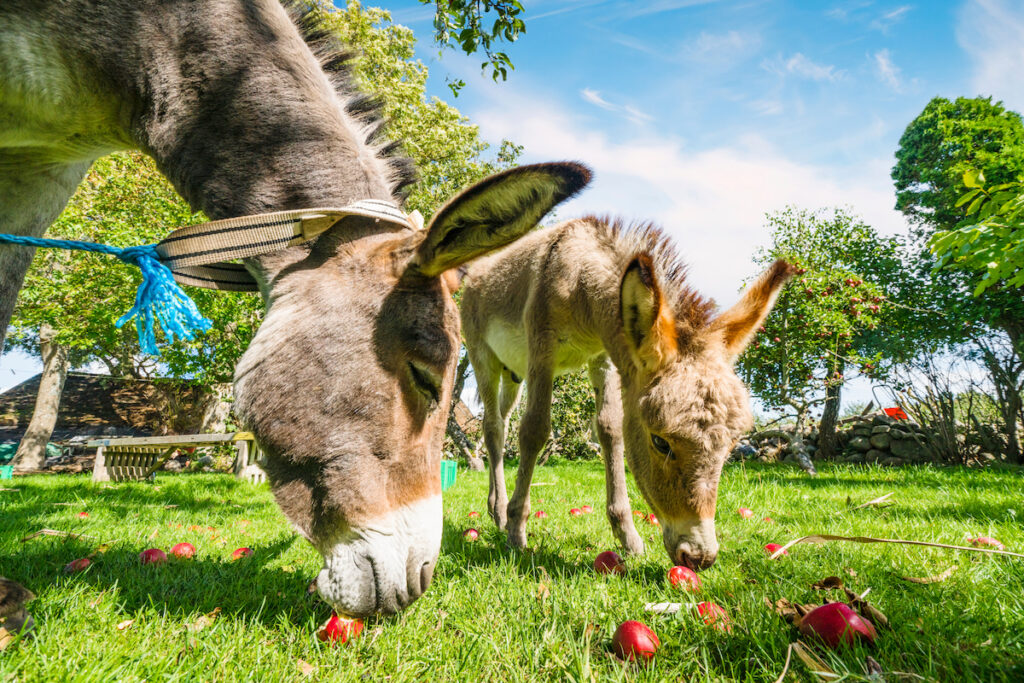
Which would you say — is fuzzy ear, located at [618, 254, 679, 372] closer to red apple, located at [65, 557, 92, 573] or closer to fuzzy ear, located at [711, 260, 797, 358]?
fuzzy ear, located at [711, 260, 797, 358]

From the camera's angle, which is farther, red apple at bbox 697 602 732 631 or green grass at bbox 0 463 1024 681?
red apple at bbox 697 602 732 631

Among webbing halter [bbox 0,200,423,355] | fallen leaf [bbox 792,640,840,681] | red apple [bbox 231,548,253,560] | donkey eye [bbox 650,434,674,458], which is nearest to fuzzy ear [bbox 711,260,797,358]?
donkey eye [bbox 650,434,674,458]

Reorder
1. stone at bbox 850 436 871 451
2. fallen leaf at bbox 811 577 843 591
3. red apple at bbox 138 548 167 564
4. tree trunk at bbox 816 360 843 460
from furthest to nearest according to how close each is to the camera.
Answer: tree trunk at bbox 816 360 843 460 → stone at bbox 850 436 871 451 → red apple at bbox 138 548 167 564 → fallen leaf at bbox 811 577 843 591

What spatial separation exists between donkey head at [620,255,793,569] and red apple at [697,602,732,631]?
612 mm

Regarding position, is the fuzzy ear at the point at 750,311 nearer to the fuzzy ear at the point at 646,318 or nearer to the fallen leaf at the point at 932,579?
the fuzzy ear at the point at 646,318

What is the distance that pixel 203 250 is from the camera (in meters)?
1.82

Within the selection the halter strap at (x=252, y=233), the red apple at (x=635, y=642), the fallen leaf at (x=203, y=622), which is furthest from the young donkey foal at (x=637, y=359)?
the fallen leaf at (x=203, y=622)

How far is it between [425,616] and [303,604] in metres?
0.57

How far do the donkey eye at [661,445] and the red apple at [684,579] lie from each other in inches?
22.4

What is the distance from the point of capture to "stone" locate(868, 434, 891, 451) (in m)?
13.2

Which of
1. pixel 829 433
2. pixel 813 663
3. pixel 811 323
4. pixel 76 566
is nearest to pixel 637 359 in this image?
pixel 813 663

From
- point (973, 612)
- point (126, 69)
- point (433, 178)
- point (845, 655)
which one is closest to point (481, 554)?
point (845, 655)

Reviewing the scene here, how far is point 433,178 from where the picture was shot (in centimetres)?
1540

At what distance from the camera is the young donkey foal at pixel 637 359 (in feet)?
8.49
